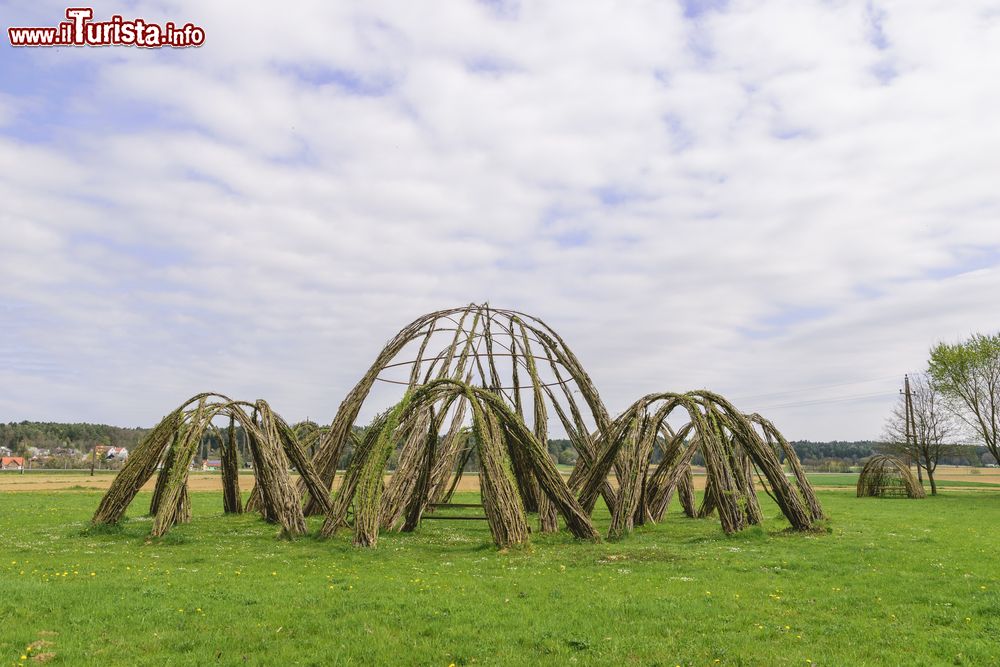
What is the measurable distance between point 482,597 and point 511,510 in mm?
4626

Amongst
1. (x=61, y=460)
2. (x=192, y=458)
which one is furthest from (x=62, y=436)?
(x=192, y=458)

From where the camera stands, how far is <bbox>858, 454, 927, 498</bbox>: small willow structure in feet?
123

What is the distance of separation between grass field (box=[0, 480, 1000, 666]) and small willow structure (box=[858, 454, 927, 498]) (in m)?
24.9

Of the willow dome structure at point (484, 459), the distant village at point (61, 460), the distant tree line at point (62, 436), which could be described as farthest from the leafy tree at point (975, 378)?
the distant tree line at point (62, 436)

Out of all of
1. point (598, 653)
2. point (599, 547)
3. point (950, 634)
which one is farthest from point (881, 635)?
point (599, 547)

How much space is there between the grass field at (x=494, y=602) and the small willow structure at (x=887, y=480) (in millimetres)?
24863

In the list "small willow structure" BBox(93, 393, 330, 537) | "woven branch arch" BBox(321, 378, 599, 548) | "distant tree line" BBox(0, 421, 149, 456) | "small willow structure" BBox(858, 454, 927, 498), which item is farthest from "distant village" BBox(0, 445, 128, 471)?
"small willow structure" BBox(858, 454, 927, 498)

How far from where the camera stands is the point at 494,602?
29.4 feet

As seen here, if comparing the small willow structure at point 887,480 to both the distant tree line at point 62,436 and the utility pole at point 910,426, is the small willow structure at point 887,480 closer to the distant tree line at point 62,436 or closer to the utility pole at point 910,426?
the utility pole at point 910,426

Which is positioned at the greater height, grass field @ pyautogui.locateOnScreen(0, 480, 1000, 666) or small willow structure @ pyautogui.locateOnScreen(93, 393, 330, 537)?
small willow structure @ pyautogui.locateOnScreen(93, 393, 330, 537)

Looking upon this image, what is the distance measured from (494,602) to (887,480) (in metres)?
37.5

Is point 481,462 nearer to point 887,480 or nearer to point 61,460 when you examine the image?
point 887,480

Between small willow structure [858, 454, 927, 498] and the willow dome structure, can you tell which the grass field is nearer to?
the willow dome structure

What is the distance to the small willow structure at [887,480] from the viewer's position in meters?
37.5
